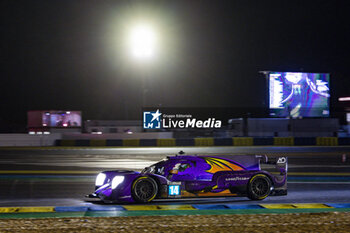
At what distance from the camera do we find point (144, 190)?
28.3ft

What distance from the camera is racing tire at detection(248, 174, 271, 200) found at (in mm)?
9031

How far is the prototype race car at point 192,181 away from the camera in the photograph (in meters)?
8.55

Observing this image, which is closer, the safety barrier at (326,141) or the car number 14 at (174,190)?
the car number 14 at (174,190)

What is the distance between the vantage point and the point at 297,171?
15438mm

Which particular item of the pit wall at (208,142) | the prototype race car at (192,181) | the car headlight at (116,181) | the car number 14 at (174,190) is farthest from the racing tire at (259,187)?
the pit wall at (208,142)

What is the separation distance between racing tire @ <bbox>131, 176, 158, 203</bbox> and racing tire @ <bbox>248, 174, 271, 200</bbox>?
1.90 m

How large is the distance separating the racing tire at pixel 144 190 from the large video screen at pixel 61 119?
3801 cm

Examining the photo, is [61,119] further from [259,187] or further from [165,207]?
[165,207]

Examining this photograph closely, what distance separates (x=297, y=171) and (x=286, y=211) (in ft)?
25.3

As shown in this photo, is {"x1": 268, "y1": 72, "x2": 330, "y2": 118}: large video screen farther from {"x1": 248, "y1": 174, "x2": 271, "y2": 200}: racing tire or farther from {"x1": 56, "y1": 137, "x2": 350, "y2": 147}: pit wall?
{"x1": 248, "y1": 174, "x2": 271, "y2": 200}: racing tire

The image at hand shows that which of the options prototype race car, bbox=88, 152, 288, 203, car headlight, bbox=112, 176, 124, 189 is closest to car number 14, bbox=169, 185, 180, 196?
prototype race car, bbox=88, 152, 288, 203

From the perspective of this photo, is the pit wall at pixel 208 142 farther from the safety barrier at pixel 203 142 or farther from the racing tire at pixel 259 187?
the racing tire at pixel 259 187

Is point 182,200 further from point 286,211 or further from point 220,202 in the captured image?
point 286,211

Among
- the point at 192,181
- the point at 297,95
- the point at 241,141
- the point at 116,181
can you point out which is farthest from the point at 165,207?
the point at 297,95
